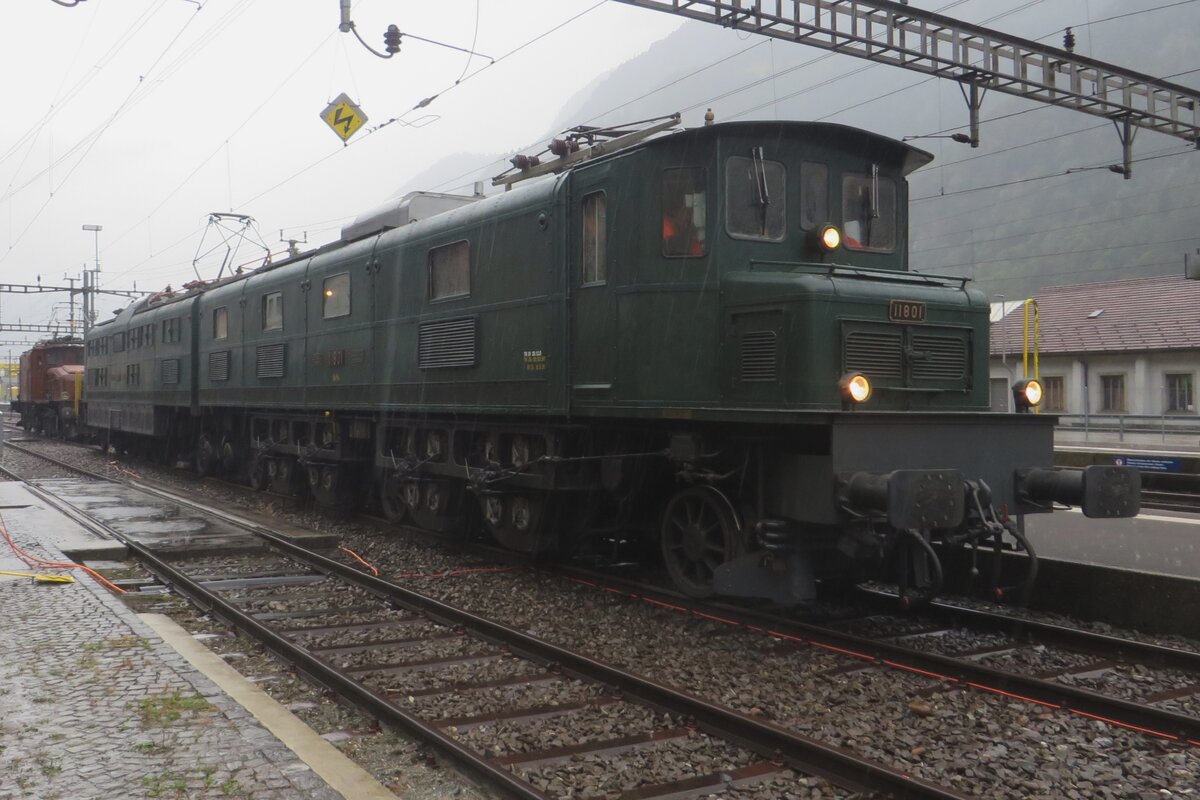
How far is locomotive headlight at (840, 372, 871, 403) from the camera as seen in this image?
6.67 m

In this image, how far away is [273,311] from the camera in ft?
51.4

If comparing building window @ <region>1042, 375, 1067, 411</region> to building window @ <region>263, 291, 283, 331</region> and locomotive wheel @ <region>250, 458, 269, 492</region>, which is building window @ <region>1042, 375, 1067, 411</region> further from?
building window @ <region>263, 291, 283, 331</region>

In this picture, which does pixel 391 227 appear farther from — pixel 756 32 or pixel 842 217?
pixel 842 217

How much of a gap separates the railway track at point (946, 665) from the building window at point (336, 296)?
6668 mm

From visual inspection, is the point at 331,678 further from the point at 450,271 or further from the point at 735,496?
the point at 450,271

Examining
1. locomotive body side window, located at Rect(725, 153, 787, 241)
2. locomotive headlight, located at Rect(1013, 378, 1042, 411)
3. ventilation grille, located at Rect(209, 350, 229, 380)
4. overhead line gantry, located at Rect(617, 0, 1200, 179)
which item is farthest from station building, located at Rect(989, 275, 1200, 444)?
locomotive body side window, located at Rect(725, 153, 787, 241)

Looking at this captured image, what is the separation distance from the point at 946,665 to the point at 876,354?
7.27 feet

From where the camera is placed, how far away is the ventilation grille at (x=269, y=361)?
15.3m

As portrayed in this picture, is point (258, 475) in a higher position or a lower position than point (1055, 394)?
lower

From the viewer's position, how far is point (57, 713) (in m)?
5.14

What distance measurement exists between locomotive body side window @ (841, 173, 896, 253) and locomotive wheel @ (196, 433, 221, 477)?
48.6ft

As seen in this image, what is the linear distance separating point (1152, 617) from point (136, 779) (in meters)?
6.71

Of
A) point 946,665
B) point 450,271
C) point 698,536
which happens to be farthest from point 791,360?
point 450,271

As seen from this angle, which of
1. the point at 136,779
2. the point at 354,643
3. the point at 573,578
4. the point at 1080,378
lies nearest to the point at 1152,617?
the point at 573,578
